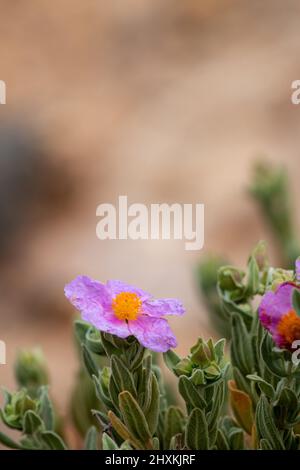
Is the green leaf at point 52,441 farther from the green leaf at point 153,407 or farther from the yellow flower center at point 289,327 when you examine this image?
the yellow flower center at point 289,327

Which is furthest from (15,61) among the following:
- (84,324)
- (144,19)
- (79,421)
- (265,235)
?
(84,324)

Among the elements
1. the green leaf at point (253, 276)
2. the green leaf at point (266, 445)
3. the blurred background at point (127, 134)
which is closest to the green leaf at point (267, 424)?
the green leaf at point (266, 445)

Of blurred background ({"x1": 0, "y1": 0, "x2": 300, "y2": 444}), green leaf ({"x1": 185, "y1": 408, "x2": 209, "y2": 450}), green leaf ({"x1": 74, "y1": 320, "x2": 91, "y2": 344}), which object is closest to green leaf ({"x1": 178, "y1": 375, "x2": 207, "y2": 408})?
green leaf ({"x1": 185, "y1": 408, "x2": 209, "y2": 450})

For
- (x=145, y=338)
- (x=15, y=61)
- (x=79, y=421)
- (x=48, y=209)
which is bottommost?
(x=79, y=421)

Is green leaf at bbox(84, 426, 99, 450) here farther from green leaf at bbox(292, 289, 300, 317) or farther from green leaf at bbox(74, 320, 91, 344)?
green leaf at bbox(292, 289, 300, 317)
